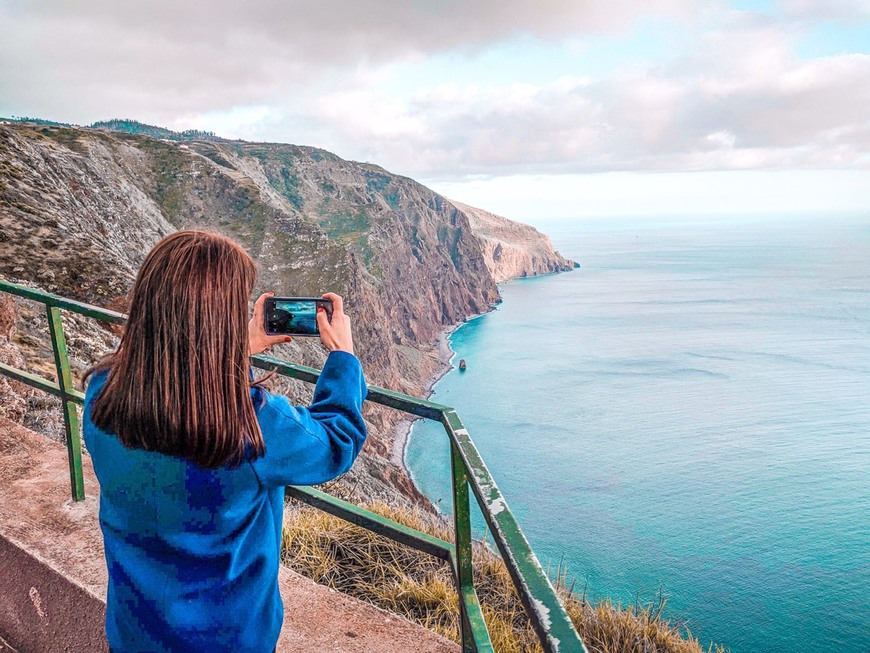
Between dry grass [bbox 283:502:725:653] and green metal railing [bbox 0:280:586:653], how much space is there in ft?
7.78

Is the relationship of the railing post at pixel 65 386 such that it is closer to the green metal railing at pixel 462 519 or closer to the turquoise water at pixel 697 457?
the green metal railing at pixel 462 519

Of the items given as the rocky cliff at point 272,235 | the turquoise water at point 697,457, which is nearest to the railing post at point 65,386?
the rocky cliff at point 272,235

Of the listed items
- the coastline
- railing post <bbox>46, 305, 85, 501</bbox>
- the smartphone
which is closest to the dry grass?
railing post <bbox>46, 305, 85, 501</bbox>

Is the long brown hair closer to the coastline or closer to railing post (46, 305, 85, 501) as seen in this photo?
railing post (46, 305, 85, 501)

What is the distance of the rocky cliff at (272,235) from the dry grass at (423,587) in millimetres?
3885

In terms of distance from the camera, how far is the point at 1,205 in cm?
1424

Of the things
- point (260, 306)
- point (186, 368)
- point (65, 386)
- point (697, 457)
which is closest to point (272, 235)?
point (697, 457)

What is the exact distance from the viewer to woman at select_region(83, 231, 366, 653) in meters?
1.46

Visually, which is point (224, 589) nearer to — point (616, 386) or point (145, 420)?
point (145, 420)

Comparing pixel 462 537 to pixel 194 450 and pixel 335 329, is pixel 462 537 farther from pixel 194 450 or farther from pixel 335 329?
pixel 194 450

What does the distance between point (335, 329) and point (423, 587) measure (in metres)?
3.87

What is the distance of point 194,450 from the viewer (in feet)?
4.73

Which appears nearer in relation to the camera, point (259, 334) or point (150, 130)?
point (259, 334)

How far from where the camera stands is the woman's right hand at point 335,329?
185cm
